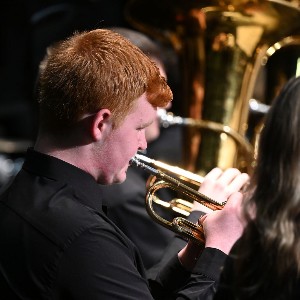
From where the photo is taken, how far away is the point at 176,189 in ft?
9.71

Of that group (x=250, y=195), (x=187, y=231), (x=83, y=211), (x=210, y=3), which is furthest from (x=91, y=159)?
(x=210, y=3)

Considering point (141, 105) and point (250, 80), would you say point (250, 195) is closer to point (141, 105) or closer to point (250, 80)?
point (141, 105)

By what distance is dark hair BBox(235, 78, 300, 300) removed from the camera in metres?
1.93

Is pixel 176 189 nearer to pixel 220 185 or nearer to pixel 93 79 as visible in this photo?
pixel 220 185

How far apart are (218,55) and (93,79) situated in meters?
1.42

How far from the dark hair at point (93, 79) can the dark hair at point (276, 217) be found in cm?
65

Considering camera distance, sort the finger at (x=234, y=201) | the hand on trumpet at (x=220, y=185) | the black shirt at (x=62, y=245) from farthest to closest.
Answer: the hand on trumpet at (x=220, y=185), the finger at (x=234, y=201), the black shirt at (x=62, y=245)

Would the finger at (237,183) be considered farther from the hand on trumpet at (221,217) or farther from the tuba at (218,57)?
the tuba at (218,57)

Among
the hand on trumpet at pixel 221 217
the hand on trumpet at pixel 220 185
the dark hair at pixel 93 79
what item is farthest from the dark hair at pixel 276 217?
the hand on trumpet at pixel 220 185

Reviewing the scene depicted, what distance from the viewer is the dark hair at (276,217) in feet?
6.34

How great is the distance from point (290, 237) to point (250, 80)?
6.44 ft

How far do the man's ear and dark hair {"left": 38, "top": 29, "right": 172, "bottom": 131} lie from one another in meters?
0.02

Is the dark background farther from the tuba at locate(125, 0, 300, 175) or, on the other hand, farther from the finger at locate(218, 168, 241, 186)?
the finger at locate(218, 168, 241, 186)

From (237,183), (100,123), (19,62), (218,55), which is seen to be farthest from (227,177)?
(19,62)
